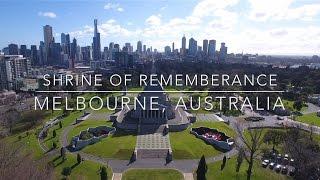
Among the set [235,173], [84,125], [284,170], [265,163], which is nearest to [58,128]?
[84,125]

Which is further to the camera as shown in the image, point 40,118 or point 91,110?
point 91,110

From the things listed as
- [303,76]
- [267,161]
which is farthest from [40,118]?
[303,76]

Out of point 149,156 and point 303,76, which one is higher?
point 303,76

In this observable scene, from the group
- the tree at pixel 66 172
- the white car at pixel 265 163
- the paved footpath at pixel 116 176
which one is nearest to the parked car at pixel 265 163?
the white car at pixel 265 163

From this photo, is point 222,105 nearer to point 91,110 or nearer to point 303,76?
point 91,110

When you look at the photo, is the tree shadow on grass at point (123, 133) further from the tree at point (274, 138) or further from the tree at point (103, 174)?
the tree at point (274, 138)

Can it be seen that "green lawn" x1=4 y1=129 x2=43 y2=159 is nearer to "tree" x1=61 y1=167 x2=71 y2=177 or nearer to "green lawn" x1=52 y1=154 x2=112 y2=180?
"green lawn" x1=52 y1=154 x2=112 y2=180
